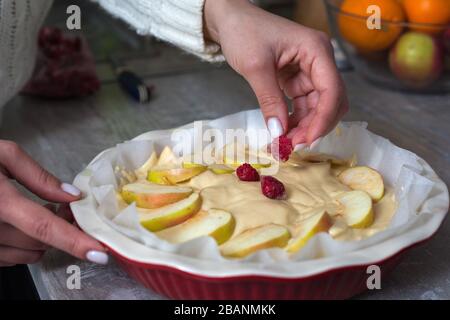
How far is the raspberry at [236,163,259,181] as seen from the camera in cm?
87

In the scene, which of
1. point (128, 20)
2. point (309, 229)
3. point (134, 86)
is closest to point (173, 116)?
point (134, 86)

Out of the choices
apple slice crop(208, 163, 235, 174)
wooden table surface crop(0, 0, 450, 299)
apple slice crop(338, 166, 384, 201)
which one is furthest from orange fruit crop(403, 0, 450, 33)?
apple slice crop(208, 163, 235, 174)

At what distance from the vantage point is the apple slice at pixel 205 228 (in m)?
0.75

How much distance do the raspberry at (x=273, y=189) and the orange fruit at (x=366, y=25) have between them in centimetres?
76

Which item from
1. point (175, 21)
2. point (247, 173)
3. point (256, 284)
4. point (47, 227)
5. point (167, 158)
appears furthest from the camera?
point (175, 21)

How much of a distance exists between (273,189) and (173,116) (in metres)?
0.65

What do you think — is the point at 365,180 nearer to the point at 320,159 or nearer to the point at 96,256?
the point at 320,159

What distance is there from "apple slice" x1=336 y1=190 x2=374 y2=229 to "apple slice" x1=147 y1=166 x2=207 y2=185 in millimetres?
221

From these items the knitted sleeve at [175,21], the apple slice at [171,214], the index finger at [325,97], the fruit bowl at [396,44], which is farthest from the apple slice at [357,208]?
the fruit bowl at [396,44]

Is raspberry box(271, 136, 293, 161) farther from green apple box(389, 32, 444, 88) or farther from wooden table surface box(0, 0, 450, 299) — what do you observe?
green apple box(389, 32, 444, 88)

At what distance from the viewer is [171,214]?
782mm

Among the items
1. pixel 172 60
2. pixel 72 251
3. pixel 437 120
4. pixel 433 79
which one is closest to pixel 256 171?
pixel 72 251

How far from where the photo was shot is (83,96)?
1.53 m

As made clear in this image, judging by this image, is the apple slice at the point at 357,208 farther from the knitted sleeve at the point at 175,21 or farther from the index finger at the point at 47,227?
the knitted sleeve at the point at 175,21
